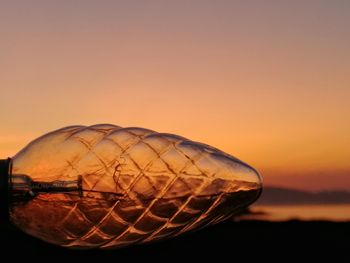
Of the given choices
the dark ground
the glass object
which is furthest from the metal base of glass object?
the dark ground

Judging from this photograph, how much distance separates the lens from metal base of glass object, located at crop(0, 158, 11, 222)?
10.2ft

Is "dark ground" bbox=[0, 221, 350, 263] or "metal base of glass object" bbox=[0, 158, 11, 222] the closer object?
"metal base of glass object" bbox=[0, 158, 11, 222]

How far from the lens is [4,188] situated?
10.3ft

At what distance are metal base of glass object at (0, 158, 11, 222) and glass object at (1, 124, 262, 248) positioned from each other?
0.38 feet

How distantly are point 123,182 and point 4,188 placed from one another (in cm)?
64

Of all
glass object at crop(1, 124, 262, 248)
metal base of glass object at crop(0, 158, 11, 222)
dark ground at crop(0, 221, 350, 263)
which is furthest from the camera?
dark ground at crop(0, 221, 350, 263)

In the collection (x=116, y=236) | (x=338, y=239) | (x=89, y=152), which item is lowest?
(x=338, y=239)

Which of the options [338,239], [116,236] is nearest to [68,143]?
[116,236]

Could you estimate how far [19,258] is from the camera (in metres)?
7.45

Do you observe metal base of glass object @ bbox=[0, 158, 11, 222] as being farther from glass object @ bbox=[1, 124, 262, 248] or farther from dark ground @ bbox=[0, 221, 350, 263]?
dark ground @ bbox=[0, 221, 350, 263]

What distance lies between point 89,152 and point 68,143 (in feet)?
0.43

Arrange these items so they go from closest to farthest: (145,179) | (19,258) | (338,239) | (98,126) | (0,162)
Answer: (0,162), (145,179), (98,126), (19,258), (338,239)

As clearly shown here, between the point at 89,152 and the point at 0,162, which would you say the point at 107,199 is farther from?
the point at 0,162

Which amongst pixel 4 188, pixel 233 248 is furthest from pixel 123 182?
pixel 233 248
